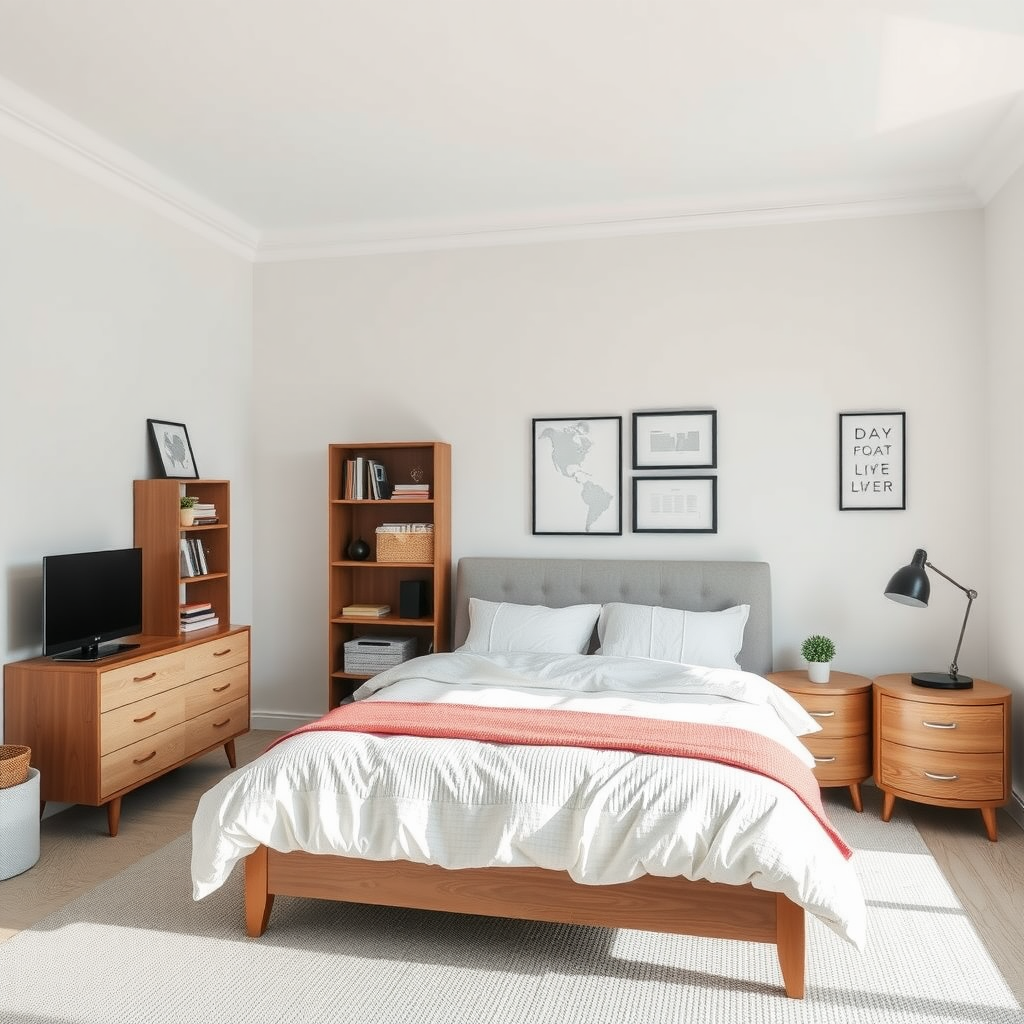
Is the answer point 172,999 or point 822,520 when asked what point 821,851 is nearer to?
point 172,999

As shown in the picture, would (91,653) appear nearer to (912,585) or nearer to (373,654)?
(373,654)

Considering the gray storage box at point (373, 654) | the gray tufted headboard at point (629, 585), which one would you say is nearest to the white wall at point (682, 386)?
the gray tufted headboard at point (629, 585)

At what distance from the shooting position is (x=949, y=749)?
3596 mm

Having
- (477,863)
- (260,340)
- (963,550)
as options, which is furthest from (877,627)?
(260,340)

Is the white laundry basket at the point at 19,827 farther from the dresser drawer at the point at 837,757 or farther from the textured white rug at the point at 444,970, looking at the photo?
the dresser drawer at the point at 837,757

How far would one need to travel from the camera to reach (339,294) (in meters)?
5.05

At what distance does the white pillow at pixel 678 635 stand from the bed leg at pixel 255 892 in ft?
6.27

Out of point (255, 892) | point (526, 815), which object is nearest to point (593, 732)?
point (526, 815)

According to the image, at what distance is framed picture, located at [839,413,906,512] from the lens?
14.1 ft

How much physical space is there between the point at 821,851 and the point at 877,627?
2.26 meters

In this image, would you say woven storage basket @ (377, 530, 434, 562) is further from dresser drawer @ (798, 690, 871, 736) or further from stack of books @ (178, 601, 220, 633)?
dresser drawer @ (798, 690, 871, 736)

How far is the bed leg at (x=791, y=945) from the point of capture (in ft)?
7.72

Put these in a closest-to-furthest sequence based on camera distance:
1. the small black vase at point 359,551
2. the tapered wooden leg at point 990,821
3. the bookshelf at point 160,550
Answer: the tapered wooden leg at point 990,821 < the bookshelf at point 160,550 < the small black vase at point 359,551

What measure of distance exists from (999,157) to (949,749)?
2.56 meters
